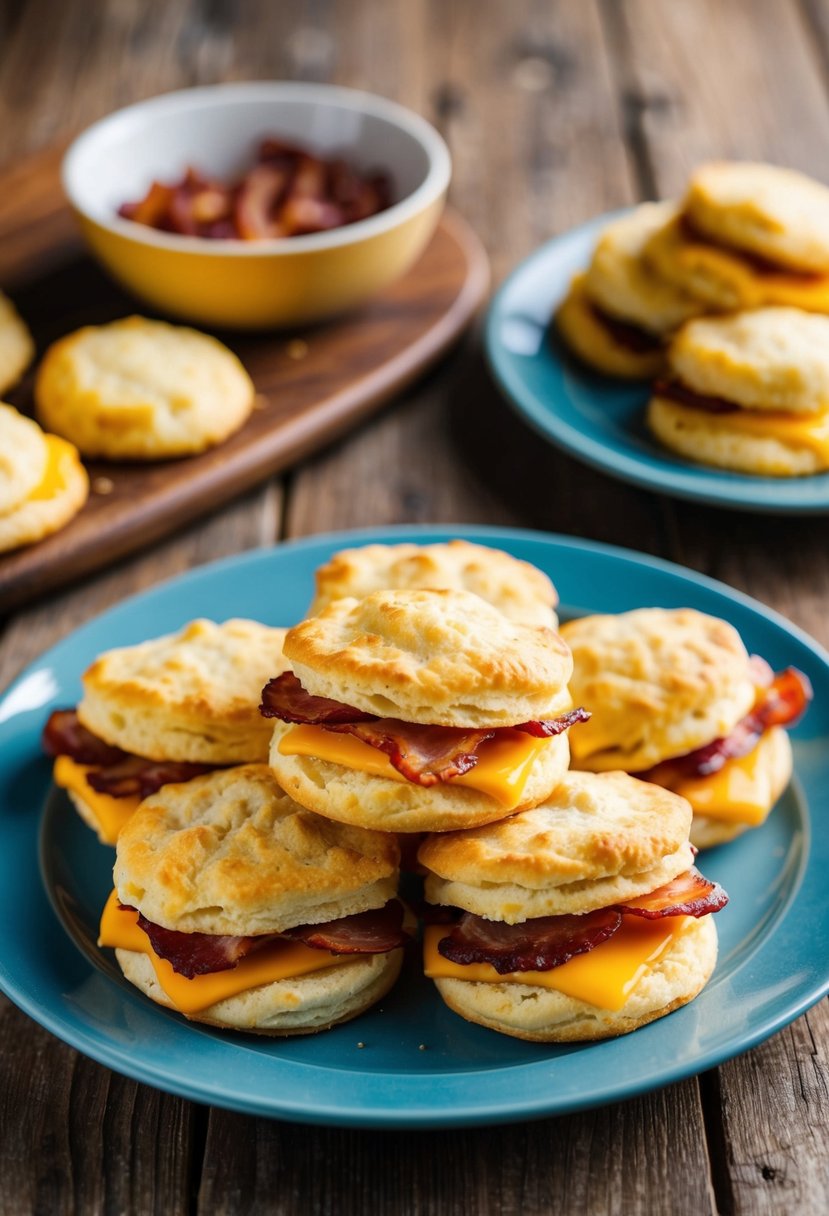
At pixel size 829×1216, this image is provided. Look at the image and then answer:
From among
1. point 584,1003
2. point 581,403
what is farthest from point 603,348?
point 584,1003

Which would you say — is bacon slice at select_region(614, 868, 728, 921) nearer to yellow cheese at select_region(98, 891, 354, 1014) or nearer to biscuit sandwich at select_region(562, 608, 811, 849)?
biscuit sandwich at select_region(562, 608, 811, 849)

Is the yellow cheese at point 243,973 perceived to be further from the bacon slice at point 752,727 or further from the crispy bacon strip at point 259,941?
the bacon slice at point 752,727

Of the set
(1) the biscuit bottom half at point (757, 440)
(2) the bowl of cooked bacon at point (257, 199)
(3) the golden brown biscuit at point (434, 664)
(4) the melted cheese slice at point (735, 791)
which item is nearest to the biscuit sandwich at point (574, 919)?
(3) the golden brown biscuit at point (434, 664)

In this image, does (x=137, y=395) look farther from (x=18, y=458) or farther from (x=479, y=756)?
(x=479, y=756)

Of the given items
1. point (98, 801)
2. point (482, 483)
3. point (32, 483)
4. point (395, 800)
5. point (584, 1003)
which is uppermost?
point (395, 800)

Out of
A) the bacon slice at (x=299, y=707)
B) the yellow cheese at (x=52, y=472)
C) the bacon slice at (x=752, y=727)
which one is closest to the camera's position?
the bacon slice at (x=299, y=707)

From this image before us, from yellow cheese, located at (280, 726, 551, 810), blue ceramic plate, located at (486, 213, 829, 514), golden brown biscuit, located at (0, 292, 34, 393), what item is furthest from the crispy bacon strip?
golden brown biscuit, located at (0, 292, 34, 393)
